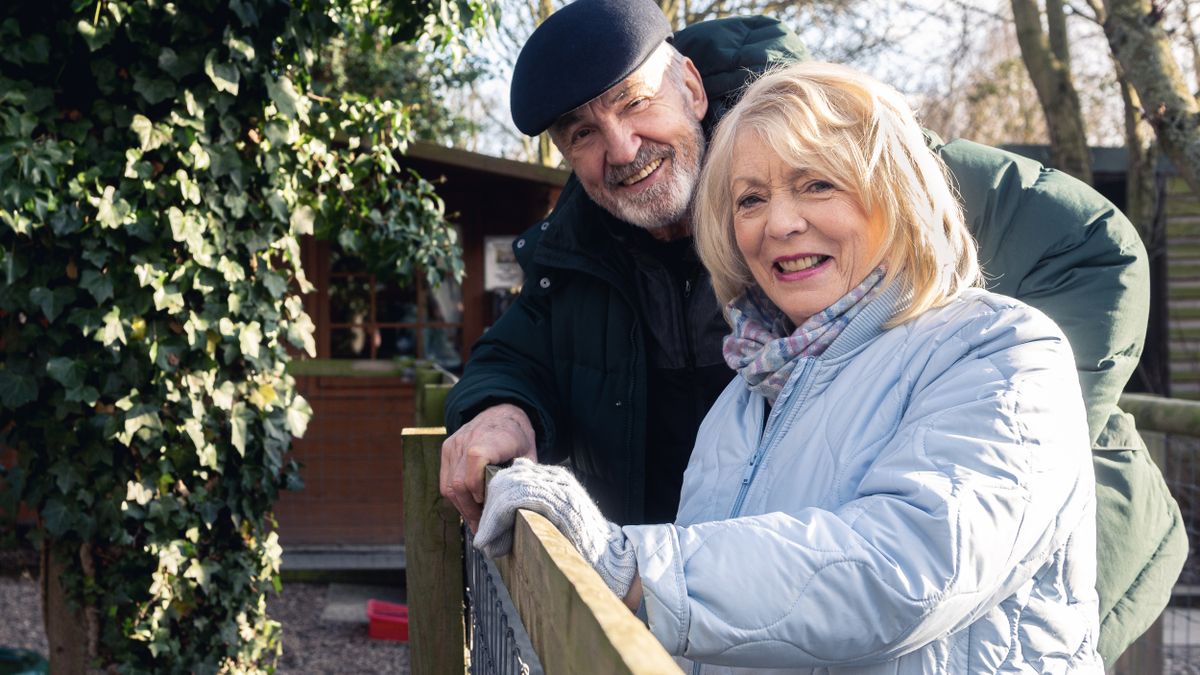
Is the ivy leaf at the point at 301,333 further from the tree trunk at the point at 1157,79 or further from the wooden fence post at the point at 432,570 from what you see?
the tree trunk at the point at 1157,79

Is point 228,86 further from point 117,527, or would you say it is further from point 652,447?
point 652,447

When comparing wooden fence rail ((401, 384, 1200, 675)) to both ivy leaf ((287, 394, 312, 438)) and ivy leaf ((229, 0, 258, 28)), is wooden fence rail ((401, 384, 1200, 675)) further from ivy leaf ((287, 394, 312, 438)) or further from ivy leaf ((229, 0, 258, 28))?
ivy leaf ((229, 0, 258, 28))

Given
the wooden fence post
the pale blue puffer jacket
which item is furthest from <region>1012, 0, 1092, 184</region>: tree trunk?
the pale blue puffer jacket

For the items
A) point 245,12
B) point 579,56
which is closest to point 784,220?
point 579,56

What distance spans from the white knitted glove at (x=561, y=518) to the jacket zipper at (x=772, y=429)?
21 centimetres

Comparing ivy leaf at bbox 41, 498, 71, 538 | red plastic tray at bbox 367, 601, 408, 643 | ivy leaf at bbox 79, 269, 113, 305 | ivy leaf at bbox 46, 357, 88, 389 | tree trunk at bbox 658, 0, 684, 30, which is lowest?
red plastic tray at bbox 367, 601, 408, 643

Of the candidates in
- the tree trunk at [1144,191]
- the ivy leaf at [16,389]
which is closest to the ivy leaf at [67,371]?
the ivy leaf at [16,389]

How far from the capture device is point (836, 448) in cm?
143

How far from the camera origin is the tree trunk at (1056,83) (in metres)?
9.47

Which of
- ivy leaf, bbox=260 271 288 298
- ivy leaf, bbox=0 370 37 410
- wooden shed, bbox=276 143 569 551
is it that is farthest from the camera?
wooden shed, bbox=276 143 569 551

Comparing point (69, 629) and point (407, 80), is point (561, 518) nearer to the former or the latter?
point (69, 629)

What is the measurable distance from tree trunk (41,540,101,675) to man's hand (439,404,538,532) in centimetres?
287

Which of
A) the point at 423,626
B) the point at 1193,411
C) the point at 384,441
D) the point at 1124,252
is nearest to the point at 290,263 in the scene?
the point at 423,626

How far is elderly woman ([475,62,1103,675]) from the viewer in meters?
1.20
